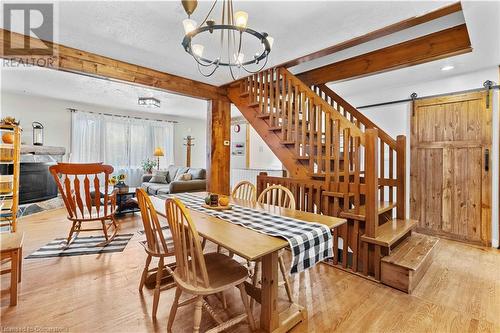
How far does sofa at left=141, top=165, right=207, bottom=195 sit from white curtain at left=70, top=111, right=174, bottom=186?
71 centimetres

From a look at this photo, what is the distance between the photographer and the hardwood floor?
1.65 meters

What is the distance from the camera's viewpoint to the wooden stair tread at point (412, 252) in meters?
2.13

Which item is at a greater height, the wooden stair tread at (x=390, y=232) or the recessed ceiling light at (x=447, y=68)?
the recessed ceiling light at (x=447, y=68)

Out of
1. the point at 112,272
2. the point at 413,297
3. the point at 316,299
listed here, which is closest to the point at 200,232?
the point at 316,299

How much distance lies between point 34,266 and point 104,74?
7.56 ft

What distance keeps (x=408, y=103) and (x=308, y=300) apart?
3.46m

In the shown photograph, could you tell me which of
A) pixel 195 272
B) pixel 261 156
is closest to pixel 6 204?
pixel 195 272

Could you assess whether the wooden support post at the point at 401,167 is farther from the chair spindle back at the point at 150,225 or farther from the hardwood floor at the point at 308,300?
the chair spindle back at the point at 150,225

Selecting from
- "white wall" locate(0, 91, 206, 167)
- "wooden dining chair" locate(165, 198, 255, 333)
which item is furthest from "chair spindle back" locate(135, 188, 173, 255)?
"white wall" locate(0, 91, 206, 167)

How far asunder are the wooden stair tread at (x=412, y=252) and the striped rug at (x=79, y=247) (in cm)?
302

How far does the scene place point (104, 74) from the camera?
3047 mm

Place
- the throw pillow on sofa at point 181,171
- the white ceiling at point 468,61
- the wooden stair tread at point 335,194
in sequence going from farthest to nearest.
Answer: the throw pillow on sofa at point 181,171 → the wooden stair tread at point 335,194 → the white ceiling at point 468,61

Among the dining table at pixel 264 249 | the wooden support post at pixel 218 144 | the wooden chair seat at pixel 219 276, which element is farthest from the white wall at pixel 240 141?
the wooden chair seat at pixel 219 276

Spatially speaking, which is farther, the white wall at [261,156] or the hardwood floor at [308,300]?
the white wall at [261,156]
